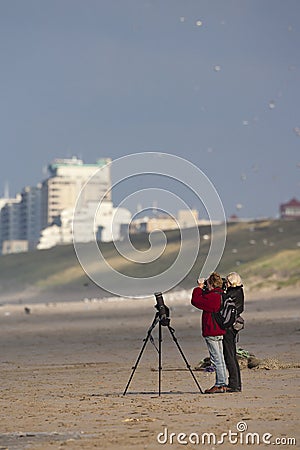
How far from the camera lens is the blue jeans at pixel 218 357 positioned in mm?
16578

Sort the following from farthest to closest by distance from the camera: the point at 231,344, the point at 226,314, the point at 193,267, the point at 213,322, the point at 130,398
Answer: the point at 193,267 < the point at 231,344 < the point at 213,322 < the point at 226,314 < the point at 130,398

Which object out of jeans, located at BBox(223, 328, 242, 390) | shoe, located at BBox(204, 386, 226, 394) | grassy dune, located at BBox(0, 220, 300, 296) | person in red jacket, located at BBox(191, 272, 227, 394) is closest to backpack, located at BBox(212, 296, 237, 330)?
person in red jacket, located at BBox(191, 272, 227, 394)

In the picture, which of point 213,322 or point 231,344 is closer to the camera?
point 213,322

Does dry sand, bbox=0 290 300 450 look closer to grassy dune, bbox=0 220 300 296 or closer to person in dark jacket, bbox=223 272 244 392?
person in dark jacket, bbox=223 272 244 392

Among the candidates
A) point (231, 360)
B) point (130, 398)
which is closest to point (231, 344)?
point (231, 360)

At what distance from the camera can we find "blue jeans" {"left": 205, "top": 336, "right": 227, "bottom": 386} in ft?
54.4

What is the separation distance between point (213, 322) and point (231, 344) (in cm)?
42

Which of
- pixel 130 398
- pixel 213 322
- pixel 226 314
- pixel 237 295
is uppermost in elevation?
pixel 237 295

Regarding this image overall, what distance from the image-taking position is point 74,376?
20.6 meters

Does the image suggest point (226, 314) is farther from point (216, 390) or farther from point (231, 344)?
point (216, 390)

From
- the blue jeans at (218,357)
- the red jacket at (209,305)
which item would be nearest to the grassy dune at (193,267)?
the blue jeans at (218,357)

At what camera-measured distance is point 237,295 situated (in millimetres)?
16578

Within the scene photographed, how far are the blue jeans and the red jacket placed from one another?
10 centimetres

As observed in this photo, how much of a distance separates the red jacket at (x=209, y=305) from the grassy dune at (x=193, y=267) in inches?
2505
